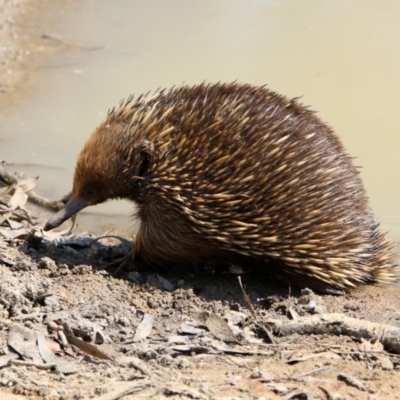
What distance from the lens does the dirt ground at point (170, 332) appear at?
3.96 metres

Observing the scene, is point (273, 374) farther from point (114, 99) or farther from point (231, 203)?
point (114, 99)

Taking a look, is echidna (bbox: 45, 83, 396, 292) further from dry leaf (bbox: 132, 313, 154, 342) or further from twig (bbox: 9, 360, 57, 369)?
twig (bbox: 9, 360, 57, 369)

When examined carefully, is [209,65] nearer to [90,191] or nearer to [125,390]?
[90,191]

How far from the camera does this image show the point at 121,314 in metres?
5.09

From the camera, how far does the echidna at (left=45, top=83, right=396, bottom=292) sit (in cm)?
548

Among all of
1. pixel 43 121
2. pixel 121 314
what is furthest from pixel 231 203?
pixel 43 121

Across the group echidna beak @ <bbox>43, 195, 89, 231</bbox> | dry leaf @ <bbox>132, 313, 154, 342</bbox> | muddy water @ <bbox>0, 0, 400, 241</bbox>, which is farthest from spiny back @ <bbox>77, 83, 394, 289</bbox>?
muddy water @ <bbox>0, 0, 400, 241</bbox>

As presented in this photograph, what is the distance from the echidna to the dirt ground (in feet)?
1.06

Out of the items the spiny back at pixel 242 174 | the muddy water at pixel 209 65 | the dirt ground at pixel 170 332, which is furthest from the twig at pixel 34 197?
the spiny back at pixel 242 174

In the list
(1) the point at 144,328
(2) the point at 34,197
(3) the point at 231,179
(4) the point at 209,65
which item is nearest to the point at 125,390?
(1) the point at 144,328

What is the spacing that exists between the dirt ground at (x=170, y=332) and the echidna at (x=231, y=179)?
0.32 meters

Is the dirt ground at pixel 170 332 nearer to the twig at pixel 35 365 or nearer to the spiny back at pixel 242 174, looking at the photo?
the twig at pixel 35 365

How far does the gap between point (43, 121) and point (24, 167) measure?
3.18 ft

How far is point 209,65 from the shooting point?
9.75m
